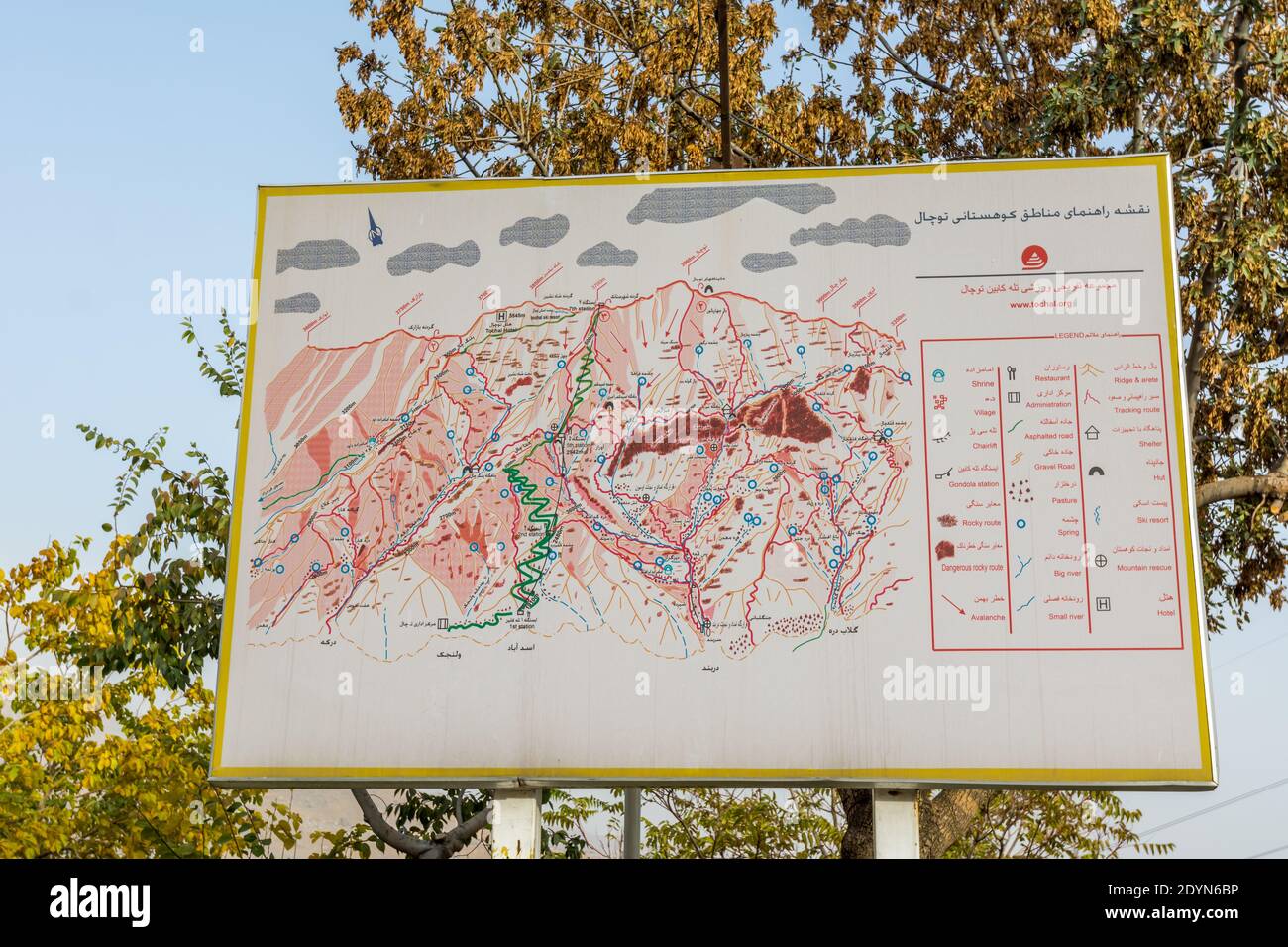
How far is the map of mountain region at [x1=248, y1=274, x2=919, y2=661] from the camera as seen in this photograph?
540 cm

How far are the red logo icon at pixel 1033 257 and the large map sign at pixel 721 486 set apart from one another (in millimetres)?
38

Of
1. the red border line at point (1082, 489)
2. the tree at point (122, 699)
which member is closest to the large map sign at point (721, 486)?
the red border line at point (1082, 489)

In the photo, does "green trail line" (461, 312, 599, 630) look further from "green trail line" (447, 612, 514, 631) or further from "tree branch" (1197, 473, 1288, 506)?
"tree branch" (1197, 473, 1288, 506)

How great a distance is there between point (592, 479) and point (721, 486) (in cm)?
57

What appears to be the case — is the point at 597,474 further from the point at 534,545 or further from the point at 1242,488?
the point at 1242,488

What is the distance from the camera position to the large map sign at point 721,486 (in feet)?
17.0

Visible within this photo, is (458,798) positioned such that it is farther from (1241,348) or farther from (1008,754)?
(1241,348)

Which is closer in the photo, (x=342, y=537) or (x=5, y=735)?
(x=342, y=537)

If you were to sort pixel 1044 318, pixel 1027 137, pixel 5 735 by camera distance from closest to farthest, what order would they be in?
pixel 1044 318 → pixel 5 735 → pixel 1027 137

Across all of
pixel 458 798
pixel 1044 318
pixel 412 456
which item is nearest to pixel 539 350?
pixel 412 456

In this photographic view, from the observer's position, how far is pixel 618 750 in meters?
5.24

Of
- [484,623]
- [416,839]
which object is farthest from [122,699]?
[484,623]

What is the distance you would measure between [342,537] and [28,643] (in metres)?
5.31

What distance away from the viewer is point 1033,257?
563cm
